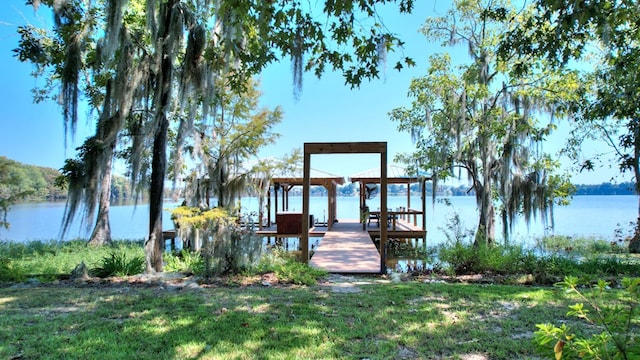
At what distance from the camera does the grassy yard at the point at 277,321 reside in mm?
2684

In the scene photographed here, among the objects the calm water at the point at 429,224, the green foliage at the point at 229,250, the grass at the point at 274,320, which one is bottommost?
the calm water at the point at 429,224

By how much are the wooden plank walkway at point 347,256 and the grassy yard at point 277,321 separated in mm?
2117

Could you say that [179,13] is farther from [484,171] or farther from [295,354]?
[484,171]

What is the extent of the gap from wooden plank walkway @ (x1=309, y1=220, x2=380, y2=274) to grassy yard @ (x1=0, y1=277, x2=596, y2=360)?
2117 mm

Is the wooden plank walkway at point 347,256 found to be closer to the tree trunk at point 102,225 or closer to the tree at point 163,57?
the tree at point 163,57

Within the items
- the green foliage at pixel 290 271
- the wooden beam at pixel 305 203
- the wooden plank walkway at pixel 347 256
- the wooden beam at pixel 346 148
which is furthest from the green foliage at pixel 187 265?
the wooden beam at pixel 346 148

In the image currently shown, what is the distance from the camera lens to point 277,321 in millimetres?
3303

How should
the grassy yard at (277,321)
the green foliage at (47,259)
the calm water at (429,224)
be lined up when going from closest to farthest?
the grassy yard at (277,321) → the green foliage at (47,259) → the calm water at (429,224)

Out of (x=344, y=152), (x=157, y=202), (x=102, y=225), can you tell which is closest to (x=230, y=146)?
(x=102, y=225)

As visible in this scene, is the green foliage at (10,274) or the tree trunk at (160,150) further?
the tree trunk at (160,150)

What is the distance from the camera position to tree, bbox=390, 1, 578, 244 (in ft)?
35.7

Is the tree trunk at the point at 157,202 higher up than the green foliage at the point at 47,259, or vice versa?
the tree trunk at the point at 157,202

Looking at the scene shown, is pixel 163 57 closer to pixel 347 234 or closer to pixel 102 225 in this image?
pixel 102 225

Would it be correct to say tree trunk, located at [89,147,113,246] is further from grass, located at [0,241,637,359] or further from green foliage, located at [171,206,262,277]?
green foliage, located at [171,206,262,277]
